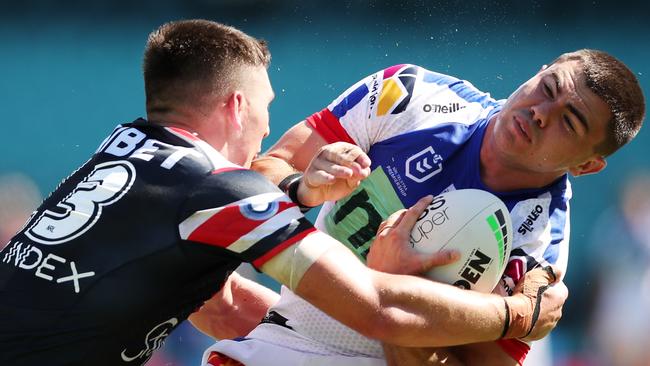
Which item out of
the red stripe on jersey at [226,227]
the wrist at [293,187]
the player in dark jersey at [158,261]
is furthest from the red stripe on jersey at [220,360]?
the red stripe on jersey at [226,227]

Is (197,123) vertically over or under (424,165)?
over

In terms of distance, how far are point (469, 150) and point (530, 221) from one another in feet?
1.35

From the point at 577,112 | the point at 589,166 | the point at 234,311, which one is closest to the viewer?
the point at 577,112

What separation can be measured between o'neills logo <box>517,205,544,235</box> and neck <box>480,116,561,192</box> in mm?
131

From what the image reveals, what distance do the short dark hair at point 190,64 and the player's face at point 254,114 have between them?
0.20 feet

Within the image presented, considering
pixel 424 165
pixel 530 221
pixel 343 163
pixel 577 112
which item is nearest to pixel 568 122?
pixel 577 112

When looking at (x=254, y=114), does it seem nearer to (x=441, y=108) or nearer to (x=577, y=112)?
(x=441, y=108)

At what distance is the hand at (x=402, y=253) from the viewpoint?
3.36m

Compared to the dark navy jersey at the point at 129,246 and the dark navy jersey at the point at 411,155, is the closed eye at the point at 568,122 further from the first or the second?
the dark navy jersey at the point at 129,246

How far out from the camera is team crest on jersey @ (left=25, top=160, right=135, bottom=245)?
3082mm

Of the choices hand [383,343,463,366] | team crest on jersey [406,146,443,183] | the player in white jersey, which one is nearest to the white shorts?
the player in white jersey

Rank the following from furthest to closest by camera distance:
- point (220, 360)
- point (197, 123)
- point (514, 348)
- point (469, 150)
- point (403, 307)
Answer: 1. point (469, 150)
2. point (220, 360)
3. point (514, 348)
4. point (197, 123)
5. point (403, 307)

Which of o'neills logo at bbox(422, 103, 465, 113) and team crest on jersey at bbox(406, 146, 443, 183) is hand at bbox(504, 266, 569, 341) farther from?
o'neills logo at bbox(422, 103, 465, 113)

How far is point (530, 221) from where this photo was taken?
3818mm
